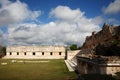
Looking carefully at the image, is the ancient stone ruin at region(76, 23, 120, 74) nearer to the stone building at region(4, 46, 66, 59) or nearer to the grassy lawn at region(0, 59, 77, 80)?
the grassy lawn at region(0, 59, 77, 80)

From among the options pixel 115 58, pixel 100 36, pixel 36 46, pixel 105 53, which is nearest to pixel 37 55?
pixel 36 46

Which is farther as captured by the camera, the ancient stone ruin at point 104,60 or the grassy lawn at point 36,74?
the grassy lawn at point 36,74

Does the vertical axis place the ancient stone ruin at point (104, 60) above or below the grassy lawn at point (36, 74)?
above

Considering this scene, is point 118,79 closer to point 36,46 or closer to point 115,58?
point 115,58

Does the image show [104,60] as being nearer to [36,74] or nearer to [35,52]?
[36,74]

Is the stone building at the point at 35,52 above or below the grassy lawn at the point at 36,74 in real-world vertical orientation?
above

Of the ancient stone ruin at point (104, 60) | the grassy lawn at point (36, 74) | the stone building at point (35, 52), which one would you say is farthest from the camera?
the stone building at point (35, 52)

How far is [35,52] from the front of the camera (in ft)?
178

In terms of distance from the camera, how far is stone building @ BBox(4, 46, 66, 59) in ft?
175

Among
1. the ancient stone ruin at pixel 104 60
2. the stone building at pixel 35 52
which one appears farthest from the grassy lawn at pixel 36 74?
the stone building at pixel 35 52

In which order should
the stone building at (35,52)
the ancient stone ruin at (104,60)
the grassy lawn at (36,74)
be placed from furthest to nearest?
1. the stone building at (35,52)
2. the grassy lawn at (36,74)
3. the ancient stone ruin at (104,60)

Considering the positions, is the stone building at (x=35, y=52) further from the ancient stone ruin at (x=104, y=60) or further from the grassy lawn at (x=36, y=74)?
the ancient stone ruin at (x=104, y=60)

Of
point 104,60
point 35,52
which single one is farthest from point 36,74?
point 35,52

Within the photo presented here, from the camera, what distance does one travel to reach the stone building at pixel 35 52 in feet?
175
